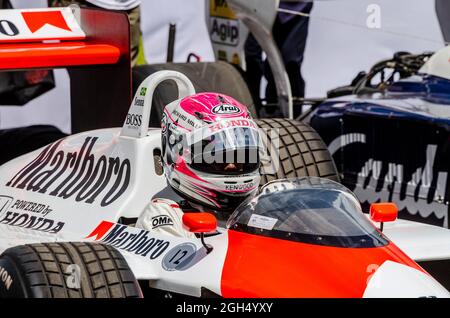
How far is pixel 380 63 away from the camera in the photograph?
6.73 meters

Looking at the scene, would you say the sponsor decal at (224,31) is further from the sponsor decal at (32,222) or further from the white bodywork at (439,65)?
the sponsor decal at (32,222)

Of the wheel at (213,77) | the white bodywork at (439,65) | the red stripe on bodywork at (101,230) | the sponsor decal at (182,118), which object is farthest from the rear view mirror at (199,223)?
the white bodywork at (439,65)

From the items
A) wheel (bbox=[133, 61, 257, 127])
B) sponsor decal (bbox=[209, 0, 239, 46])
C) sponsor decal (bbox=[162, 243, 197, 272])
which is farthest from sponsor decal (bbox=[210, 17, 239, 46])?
sponsor decal (bbox=[162, 243, 197, 272])

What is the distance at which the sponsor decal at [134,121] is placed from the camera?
458 cm

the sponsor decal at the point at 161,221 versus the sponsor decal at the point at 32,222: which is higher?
the sponsor decal at the point at 161,221

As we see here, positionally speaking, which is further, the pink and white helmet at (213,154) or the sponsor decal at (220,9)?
the sponsor decal at (220,9)

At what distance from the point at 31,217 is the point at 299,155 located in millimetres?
1329

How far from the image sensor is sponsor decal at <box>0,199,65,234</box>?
14.9ft

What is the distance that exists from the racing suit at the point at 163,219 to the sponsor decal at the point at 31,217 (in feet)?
1.84

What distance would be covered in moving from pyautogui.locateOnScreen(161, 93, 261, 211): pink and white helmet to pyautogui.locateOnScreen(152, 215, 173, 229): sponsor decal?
0.14 metres

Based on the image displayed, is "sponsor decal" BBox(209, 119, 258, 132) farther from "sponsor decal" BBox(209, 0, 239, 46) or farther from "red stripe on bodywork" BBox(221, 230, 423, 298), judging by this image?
"sponsor decal" BBox(209, 0, 239, 46)

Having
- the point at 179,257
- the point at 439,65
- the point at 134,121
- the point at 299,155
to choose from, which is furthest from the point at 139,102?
the point at 439,65

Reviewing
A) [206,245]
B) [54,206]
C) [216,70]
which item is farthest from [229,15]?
[206,245]

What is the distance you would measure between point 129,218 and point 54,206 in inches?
16.4
